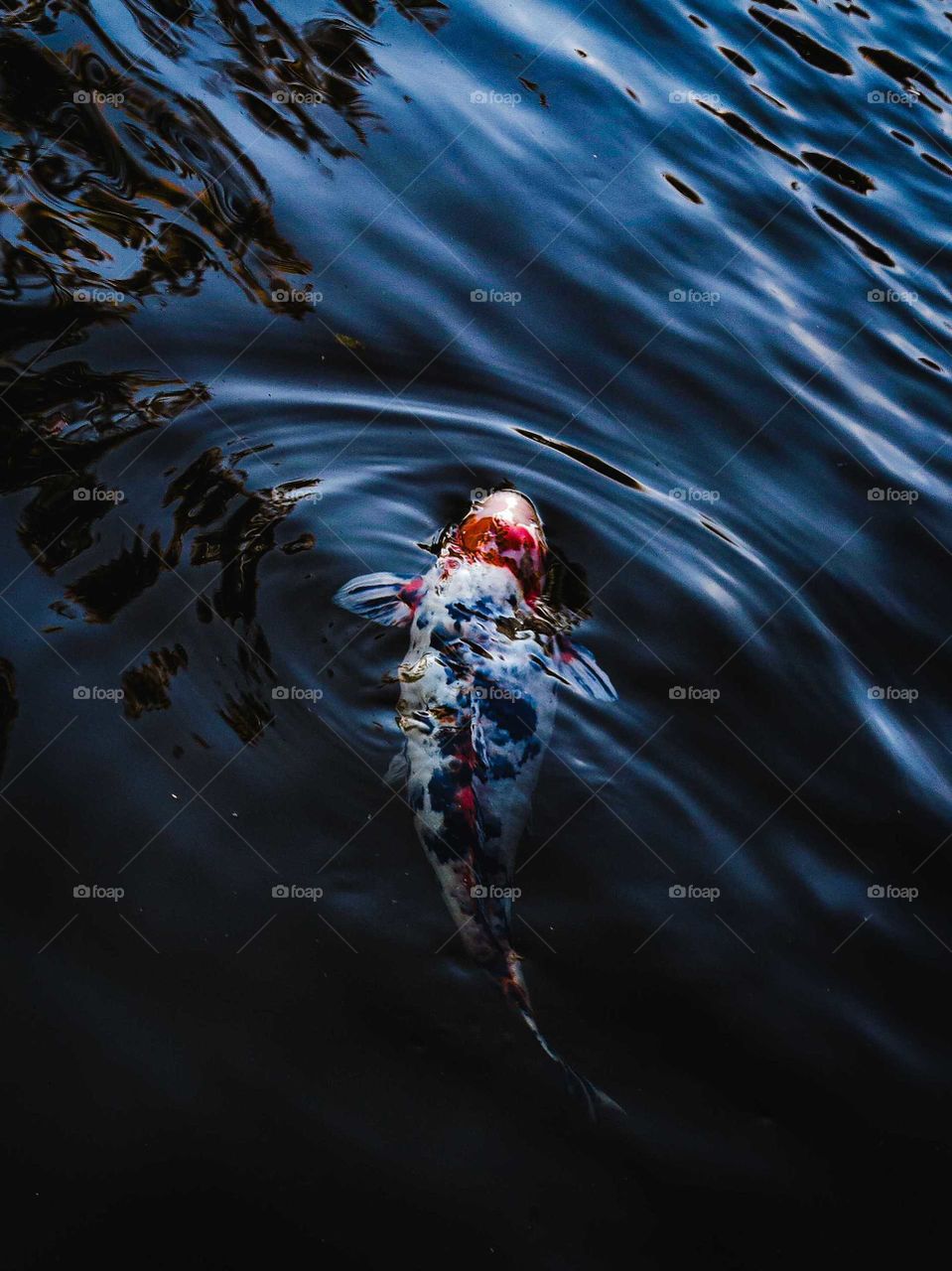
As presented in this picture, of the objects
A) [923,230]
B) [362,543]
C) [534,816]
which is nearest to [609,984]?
[534,816]

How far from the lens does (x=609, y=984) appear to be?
163 inches

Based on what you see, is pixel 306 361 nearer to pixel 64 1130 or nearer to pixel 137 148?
pixel 137 148
